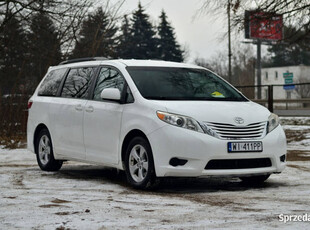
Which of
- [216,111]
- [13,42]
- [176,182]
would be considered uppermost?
[13,42]

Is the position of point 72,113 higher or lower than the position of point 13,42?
lower

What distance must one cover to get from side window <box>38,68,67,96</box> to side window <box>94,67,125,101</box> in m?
1.37

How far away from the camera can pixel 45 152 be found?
1063cm

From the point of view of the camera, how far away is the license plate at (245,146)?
7852mm

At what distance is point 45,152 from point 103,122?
83.0 inches

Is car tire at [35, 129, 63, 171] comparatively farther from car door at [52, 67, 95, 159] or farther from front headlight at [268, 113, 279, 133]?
front headlight at [268, 113, 279, 133]

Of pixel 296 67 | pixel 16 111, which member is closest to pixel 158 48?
pixel 296 67

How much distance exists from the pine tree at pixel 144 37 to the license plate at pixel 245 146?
216ft

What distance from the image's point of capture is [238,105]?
28.0 feet

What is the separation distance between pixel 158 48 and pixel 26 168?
64817 mm

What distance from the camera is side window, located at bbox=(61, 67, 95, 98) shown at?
31.8 ft

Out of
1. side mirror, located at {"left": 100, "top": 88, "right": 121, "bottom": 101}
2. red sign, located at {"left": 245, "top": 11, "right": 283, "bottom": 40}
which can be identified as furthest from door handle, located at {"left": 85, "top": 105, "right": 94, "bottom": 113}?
red sign, located at {"left": 245, "top": 11, "right": 283, "bottom": 40}

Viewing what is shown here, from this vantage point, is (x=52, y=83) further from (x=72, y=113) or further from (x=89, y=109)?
(x=89, y=109)

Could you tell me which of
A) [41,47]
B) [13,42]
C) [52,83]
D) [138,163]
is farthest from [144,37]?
[138,163]
